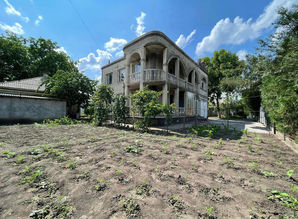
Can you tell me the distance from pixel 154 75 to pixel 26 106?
10.9m

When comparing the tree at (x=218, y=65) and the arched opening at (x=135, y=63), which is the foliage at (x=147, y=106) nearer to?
the arched opening at (x=135, y=63)

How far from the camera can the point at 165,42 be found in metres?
9.01

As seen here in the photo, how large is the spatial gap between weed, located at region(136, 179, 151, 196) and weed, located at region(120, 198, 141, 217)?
182mm

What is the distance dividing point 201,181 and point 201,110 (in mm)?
14767

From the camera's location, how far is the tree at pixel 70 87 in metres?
11.3

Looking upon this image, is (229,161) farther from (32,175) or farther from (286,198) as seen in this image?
(32,175)

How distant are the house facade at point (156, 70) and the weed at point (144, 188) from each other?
18.0 feet

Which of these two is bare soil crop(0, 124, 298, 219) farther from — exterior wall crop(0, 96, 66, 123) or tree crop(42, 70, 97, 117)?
tree crop(42, 70, 97, 117)

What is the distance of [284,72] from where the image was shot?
4.39 metres

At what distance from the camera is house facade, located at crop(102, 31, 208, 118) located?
29.7 feet

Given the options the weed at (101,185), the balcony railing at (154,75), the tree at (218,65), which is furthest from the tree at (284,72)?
the tree at (218,65)

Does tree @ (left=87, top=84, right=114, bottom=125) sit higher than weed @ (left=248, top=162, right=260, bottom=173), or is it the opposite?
tree @ (left=87, top=84, right=114, bottom=125)

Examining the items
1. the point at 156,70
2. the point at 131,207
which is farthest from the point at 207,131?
the point at 156,70

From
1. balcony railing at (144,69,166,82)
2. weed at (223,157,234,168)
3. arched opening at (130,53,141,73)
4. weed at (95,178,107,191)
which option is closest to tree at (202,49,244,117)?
arched opening at (130,53,141,73)
